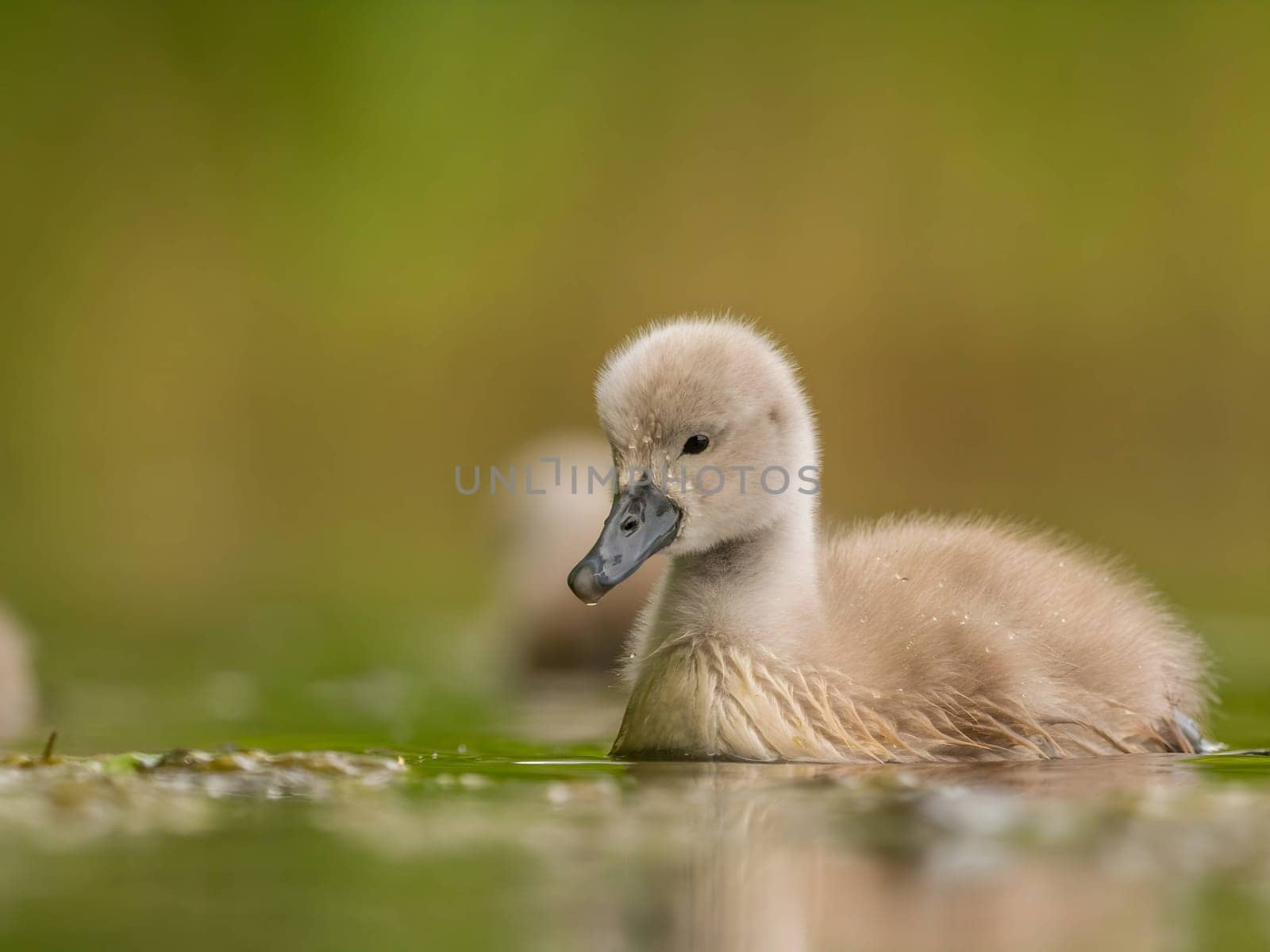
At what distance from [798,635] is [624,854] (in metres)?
1.40

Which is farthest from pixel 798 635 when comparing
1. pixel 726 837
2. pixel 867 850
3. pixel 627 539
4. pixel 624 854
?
pixel 624 854

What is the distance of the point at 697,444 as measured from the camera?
4707 millimetres

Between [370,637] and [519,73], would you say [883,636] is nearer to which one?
[370,637]

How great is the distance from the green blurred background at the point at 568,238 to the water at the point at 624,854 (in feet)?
33.9

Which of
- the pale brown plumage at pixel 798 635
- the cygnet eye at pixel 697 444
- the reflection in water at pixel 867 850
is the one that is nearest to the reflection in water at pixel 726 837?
the reflection in water at pixel 867 850

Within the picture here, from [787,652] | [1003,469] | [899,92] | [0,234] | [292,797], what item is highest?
[899,92]

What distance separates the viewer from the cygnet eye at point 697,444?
15.4ft

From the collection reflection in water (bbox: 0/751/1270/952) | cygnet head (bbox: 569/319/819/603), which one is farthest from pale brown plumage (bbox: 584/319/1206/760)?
reflection in water (bbox: 0/751/1270/952)

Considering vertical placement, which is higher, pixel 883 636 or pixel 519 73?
pixel 519 73

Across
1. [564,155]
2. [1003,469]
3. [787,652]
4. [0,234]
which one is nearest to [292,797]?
[787,652]

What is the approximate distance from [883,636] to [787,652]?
0.29 meters

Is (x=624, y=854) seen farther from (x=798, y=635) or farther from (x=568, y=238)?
(x=568, y=238)

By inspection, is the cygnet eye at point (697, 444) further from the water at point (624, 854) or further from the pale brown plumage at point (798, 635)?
the water at point (624, 854)

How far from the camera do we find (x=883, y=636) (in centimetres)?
471
